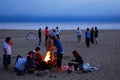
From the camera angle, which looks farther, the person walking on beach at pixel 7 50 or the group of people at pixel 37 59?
the person walking on beach at pixel 7 50

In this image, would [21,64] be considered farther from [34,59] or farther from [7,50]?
[7,50]

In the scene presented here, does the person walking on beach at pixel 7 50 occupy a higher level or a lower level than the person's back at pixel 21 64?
higher

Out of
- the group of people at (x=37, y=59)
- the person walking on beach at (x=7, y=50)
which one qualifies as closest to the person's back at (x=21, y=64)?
the group of people at (x=37, y=59)

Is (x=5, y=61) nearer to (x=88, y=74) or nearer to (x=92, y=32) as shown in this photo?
(x=88, y=74)

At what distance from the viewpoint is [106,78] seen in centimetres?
1272

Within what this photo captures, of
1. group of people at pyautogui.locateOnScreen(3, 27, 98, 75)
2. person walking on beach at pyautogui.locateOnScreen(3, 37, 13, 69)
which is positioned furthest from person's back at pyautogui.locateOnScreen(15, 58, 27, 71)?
person walking on beach at pyautogui.locateOnScreen(3, 37, 13, 69)

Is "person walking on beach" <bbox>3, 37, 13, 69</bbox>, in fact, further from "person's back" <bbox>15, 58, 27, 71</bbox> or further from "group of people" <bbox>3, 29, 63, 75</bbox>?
"person's back" <bbox>15, 58, 27, 71</bbox>

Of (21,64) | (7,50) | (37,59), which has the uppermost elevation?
(7,50)

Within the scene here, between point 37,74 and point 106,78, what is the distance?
3.05 m

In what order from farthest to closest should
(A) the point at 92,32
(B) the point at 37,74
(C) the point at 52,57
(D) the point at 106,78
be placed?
1. (A) the point at 92,32
2. (C) the point at 52,57
3. (B) the point at 37,74
4. (D) the point at 106,78

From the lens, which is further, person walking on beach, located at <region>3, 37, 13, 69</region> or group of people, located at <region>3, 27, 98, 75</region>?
person walking on beach, located at <region>3, 37, 13, 69</region>

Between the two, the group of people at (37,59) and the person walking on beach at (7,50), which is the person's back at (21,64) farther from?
the person walking on beach at (7,50)

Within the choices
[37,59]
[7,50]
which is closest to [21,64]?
[37,59]

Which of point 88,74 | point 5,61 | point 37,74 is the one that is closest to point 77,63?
point 88,74
